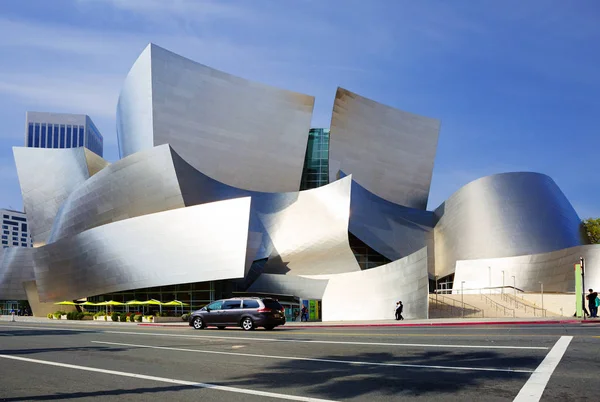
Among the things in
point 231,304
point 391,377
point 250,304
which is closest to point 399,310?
point 250,304

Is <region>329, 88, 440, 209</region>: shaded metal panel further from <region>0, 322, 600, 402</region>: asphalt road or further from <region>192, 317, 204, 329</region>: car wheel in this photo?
<region>0, 322, 600, 402</region>: asphalt road

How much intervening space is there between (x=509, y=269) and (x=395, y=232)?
10.6 meters

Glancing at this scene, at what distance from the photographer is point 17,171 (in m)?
57.3

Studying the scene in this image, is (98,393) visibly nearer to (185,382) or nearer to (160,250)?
(185,382)

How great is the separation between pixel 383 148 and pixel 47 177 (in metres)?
32.3

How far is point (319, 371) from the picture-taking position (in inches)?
368

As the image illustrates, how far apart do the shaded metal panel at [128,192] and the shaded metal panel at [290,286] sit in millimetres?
9005

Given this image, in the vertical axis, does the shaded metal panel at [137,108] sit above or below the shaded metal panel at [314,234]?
above

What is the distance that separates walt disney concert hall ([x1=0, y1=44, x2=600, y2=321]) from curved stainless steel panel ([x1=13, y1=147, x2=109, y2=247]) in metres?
0.15

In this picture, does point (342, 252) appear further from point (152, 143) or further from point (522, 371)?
point (522, 371)

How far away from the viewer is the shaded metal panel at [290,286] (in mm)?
37719

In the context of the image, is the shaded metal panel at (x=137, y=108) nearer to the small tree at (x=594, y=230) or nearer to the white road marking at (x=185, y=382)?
the white road marking at (x=185, y=382)

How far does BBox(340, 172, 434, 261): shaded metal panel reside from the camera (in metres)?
44.4

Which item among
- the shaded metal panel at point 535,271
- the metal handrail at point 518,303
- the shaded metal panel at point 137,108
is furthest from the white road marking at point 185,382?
the shaded metal panel at point 137,108
